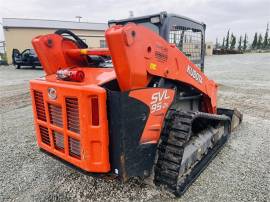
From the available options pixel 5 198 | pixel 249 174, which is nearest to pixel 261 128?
pixel 249 174

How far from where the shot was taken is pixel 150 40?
2260mm

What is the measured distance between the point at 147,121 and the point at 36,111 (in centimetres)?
130

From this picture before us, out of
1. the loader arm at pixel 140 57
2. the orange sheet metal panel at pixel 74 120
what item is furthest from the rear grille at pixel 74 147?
the loader arm at pixel 140 57

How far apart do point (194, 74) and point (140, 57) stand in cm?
120

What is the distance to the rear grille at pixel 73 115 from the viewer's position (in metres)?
2.26

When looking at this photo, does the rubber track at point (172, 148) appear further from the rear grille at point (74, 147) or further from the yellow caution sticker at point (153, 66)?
the rear grille at point (74, 147)

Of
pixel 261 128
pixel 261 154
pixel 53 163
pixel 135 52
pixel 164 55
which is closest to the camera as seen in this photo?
pixel 135 52

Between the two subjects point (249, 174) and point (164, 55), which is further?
point (249, 174)

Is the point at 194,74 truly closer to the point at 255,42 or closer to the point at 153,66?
the point at 153,66

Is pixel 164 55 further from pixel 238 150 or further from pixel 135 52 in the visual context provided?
pixel 238 150

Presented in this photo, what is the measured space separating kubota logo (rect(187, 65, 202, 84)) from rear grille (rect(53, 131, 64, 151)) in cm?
167

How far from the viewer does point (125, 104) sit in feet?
6.96

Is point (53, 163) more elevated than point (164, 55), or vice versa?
point (164, 55)

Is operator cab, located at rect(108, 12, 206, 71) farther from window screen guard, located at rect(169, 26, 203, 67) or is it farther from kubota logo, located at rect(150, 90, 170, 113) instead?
kubota logo, located at rect(150, 90, 170, 113)
